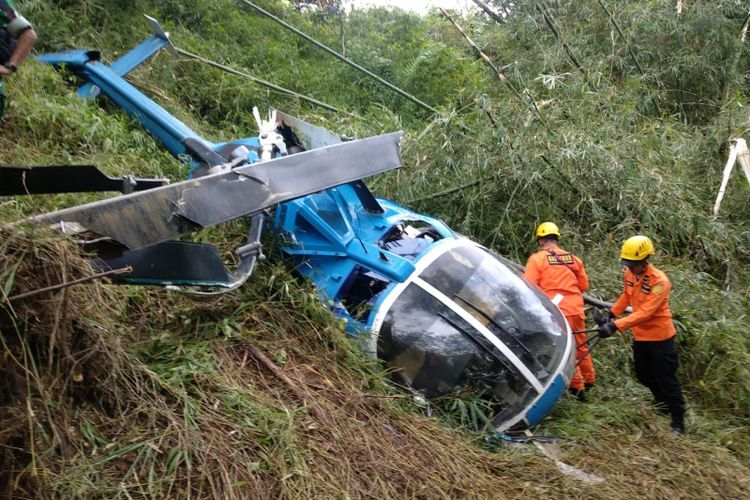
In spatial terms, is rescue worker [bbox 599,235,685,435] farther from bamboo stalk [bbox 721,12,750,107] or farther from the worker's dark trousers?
bamboo stalk [bbox 721,12,750,107]

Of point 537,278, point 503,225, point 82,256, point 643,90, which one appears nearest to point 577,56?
point 643,90

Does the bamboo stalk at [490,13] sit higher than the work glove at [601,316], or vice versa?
the bamboo stalk at [490,13]

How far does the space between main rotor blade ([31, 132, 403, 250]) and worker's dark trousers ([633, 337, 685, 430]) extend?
240 cm

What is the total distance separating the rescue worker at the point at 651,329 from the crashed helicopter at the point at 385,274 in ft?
2.86

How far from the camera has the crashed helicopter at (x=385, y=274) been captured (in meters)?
3.46

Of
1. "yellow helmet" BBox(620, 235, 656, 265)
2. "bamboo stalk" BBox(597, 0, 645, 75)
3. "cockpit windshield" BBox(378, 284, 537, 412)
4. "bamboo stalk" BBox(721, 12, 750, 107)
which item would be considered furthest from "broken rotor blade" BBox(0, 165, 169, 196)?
A: "bamboo stalk" BBox(721, 12, 750, 107)

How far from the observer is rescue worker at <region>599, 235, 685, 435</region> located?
5.10m

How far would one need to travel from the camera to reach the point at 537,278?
18.2 ft

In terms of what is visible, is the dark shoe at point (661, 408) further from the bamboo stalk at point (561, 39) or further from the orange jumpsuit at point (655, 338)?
A: the bamboo stalk at point (561, 39)

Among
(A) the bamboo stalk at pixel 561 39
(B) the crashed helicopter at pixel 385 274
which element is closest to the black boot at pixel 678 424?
(B) the crashed helicopter at pixel 385 274

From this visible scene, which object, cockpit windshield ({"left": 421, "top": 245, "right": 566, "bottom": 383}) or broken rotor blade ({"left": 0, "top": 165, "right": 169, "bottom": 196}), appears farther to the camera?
cockpit windshield ({"left": 421, "top": 245, "right": 566, "bottom": 383})

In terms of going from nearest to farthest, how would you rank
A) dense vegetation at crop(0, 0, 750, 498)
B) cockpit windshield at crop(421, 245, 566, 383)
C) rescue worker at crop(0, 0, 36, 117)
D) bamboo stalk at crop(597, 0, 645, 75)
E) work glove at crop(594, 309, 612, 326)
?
dense vegetation at crop(0, 0, 750, 498)
cockpit windshield at crop(421, 245, 566, 383)
rescue worker at crop(0, 0, 36, 117)
work glove at crop(594, 309, 612, 326)
bamboo stalk at crop(597, 0, 645, 75)

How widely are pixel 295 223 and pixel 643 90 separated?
7.04 m

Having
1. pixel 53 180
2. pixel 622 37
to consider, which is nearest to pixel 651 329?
pixel 53 180
